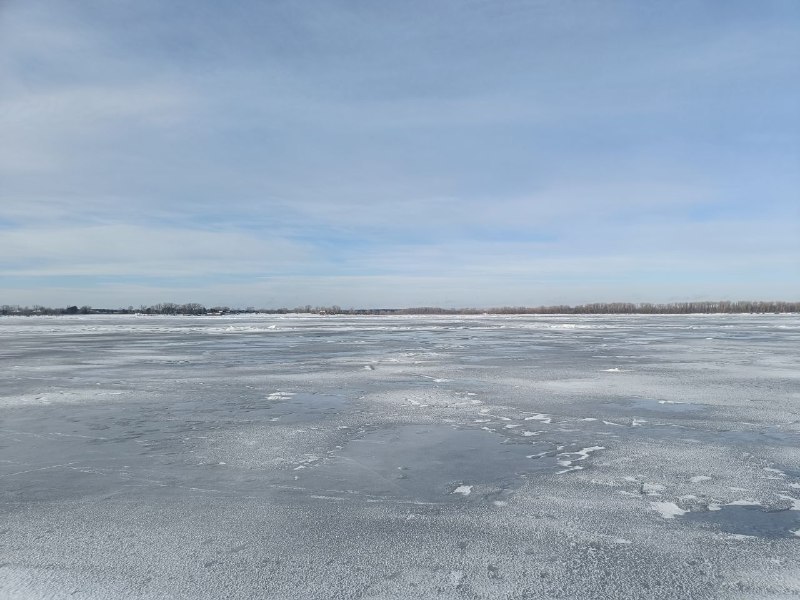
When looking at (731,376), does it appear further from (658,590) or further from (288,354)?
(288,354)

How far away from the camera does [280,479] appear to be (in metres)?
4.53

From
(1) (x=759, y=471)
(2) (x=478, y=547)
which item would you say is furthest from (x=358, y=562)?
(1) (x=759, y=471)

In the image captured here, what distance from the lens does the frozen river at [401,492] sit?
116 inches

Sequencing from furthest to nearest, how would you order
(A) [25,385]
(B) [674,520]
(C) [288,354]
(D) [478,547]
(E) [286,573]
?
1. (C) [288,354]
2. (A) [25,385]
3. (B) [674,520]
4. (D) [478,547]
5. (E) [286,573]

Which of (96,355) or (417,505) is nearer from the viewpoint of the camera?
(417,505)

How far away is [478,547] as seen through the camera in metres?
3.28

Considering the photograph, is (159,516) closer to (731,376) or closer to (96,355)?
(731,376)

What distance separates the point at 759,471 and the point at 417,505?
2.79 m

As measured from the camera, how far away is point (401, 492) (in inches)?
167

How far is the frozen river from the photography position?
294 cm

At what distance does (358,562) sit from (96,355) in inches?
582

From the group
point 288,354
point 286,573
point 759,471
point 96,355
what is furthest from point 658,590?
point 96,355

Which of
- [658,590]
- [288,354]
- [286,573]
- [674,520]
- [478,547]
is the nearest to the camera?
[658,590]

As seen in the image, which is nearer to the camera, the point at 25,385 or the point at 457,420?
the point at 457,420
